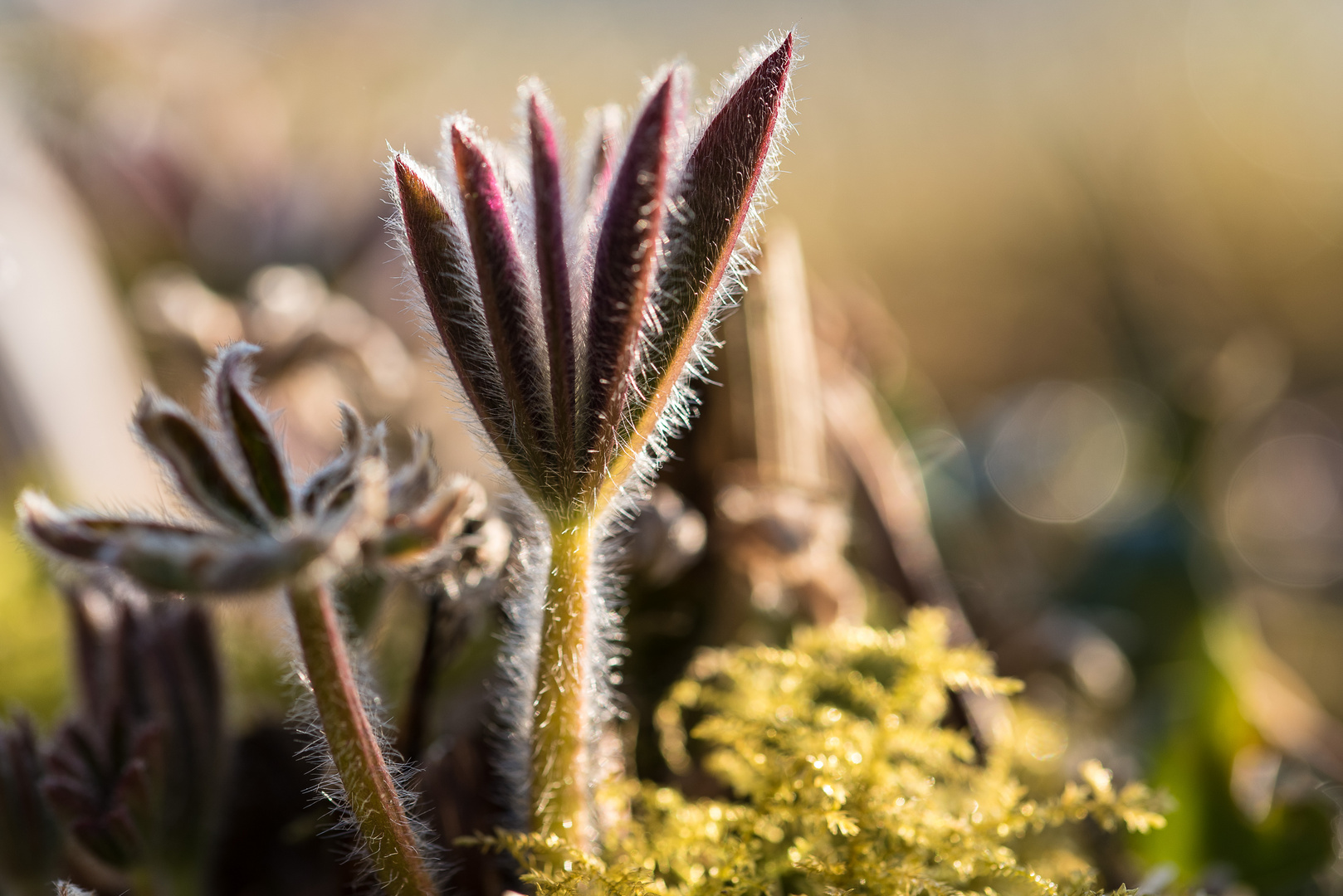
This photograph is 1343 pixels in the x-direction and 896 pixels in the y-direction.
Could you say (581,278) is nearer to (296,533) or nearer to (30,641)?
(296,533)

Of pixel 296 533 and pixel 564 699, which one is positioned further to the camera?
pixel 564 699

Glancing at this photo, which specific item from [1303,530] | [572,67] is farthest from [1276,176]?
[572,67]

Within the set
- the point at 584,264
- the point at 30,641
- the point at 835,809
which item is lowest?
the point at 835,809

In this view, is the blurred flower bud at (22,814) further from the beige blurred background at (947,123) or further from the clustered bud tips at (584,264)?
the beige blurred background at (947,123)

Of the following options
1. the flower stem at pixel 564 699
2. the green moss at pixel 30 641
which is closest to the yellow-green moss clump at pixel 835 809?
the flower stem at pixel 564 699

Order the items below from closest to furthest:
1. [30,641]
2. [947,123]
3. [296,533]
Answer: [296,533] < [30,641] < [947,123]

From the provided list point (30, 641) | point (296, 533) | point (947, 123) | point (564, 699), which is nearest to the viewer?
point (296, 533)

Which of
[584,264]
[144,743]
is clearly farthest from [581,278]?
[144,743]
